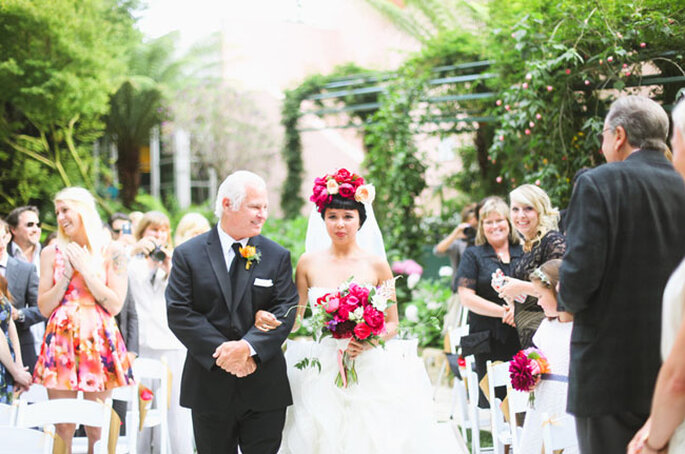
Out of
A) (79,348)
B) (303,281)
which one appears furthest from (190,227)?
(303,281)

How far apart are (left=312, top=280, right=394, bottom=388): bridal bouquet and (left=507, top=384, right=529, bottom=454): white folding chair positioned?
89 cm

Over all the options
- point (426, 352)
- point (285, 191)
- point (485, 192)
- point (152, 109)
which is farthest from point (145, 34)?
point (426, 352)

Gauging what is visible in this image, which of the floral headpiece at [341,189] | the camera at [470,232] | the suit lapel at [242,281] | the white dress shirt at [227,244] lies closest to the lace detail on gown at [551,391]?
the floral headpiece at [341,189]

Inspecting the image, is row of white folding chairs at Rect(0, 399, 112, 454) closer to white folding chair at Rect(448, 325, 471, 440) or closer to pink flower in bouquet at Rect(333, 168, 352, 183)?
pink flower in bouquet at Rect(333, 168, 352, 183)

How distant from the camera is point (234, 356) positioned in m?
3.78

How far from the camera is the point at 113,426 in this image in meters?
3.98

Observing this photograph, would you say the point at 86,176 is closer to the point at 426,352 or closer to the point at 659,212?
the point at 426,352

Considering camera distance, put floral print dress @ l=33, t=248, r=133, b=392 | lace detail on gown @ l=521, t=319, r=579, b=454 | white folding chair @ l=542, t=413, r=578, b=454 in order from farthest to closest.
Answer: floral print dress @ l=33, t=248, r=133, b=392 < lace detail on gown @ l=521, t=319, r=579, b=454 < white folding chair @ l=542, t=413, r=578, b=454

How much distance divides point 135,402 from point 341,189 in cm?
193

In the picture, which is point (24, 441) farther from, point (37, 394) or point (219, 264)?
point (37, 394)

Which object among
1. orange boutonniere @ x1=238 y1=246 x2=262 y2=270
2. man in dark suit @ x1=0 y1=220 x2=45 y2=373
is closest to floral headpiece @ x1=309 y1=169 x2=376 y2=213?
orange boutonniere @ x1=238 y1=246 x2=262 y2=270

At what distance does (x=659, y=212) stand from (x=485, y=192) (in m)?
9.06

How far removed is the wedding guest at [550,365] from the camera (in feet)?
13.3

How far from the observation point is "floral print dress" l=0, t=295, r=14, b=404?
4.78m
